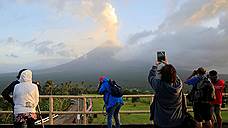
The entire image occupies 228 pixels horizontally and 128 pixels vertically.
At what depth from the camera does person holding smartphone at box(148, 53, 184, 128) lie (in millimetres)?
5445

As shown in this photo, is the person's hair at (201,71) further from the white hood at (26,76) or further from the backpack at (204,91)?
the white hood at (26,76)

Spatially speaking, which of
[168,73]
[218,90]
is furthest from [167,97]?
[218,90]

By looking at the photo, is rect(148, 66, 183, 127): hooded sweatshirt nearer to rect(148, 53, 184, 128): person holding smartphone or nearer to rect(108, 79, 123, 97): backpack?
rect(148, 53, 184, 128): person holding smartphone

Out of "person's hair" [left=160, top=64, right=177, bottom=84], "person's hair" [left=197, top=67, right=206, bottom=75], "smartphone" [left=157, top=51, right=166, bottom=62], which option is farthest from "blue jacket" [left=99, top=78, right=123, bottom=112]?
"person's hair" [left=160, top=64, right=177, bottom=84]

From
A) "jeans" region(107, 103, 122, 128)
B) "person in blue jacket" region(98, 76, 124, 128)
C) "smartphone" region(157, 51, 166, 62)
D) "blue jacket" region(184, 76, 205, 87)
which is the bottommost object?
"jeans" region(107, 103, 122, 128)

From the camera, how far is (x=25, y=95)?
7348 mm

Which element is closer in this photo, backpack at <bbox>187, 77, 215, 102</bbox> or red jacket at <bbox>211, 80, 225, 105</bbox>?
backpack at <bbox>187, 77, 215, 102</bbox>

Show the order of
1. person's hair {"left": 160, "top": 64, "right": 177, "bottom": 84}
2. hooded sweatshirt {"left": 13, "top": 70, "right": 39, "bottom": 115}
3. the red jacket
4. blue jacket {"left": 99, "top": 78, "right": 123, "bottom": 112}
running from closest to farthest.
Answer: person's hair {"left": 160, "top": 64, "right": 177, "bottom": 84} < hooded sweatshirt {"left": 13, "top": 70, "right": 39, "bottom": 115} < the red jacket < blue jacket {"left": 99, "top": 78, "right": 123, "bottom": 112}

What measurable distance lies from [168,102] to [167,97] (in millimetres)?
70

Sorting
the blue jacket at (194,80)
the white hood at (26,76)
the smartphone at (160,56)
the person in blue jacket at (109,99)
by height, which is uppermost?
the smartphone at (160,56)

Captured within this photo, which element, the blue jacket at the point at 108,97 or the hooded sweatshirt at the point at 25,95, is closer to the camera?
the hooded sweatshirt at the point at 25,95

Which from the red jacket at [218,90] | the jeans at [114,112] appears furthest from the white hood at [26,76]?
the red jacket at [218,90]

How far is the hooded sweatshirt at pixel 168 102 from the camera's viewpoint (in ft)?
18.0

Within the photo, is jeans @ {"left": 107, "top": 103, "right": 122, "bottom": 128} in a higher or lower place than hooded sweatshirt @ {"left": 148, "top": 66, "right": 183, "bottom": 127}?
lower
